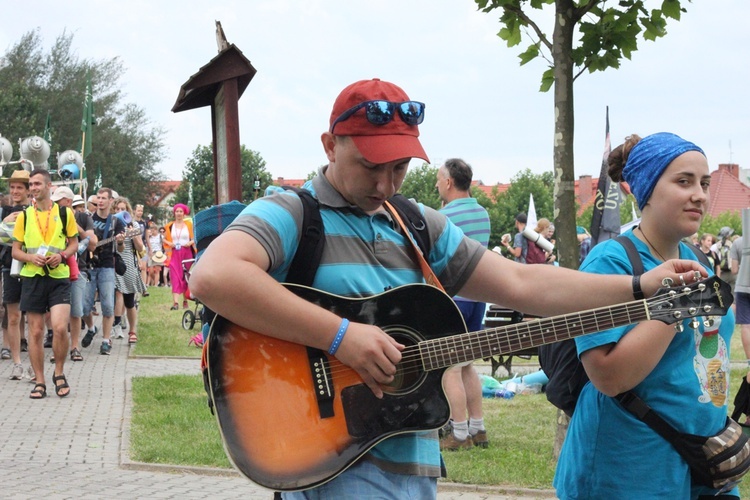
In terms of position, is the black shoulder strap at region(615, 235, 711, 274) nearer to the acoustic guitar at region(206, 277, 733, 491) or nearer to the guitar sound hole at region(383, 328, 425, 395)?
the acoustic guitar at region(206, 277, 733, 491)

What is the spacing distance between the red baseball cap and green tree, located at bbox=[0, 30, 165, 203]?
160 feet

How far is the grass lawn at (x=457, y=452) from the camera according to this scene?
24.0 ft

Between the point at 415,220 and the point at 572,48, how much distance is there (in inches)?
168

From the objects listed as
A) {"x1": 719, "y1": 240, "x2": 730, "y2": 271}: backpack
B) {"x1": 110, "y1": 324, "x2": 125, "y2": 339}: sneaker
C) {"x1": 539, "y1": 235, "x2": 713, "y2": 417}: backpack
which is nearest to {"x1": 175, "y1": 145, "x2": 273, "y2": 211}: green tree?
{"x1": 719, "y1": 240, "x2": 730, "y2": 271}: backpack

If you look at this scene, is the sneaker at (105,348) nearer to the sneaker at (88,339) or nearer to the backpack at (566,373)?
the sneaker at (88,339)

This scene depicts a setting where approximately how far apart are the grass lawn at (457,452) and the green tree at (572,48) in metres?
1.51

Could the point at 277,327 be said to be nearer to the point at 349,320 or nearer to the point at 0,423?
the point at 349,320

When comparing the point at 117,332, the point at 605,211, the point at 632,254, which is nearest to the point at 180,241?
the point at 117,332

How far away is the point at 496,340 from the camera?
10.8ft

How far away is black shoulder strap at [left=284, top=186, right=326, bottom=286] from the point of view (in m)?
3.17

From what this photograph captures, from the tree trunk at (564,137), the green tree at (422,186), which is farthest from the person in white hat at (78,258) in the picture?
the green tree at (422,186)

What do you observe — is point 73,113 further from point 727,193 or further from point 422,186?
point 727,193

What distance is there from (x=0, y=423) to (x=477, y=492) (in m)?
4.74

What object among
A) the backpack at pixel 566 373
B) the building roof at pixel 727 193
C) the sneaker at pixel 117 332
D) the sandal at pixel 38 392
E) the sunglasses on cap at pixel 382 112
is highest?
the building roof at pixel 727 193
